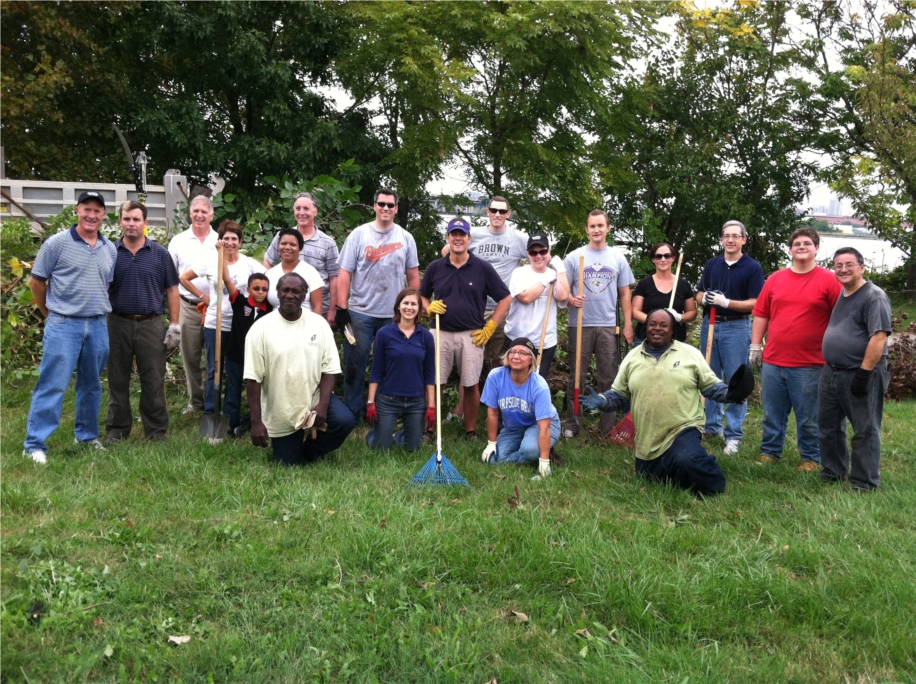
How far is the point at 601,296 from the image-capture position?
7.94m

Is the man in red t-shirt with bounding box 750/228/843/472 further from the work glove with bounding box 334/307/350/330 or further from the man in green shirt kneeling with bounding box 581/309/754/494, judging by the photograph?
the work glove with bounding box 334/307/350/330

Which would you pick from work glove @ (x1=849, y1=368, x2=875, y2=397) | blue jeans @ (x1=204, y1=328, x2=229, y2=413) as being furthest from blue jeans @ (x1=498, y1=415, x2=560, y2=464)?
blue jeans @ (x1=204, y1=328, x2=229, y2=413)

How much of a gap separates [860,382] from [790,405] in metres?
1.19

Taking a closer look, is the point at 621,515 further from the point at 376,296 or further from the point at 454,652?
the point at 376,296

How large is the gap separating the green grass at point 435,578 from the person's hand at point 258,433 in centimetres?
20

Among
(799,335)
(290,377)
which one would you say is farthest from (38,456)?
(799,335)

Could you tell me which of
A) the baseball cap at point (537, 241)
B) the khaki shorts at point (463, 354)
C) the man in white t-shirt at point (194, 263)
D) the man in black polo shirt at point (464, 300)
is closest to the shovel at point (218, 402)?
the man in white t-shirt at point (194, 263)

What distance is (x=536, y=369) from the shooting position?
7230mm

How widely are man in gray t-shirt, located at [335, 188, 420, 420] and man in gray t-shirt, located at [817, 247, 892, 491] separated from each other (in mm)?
3662

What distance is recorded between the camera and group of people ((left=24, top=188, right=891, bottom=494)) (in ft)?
21.0

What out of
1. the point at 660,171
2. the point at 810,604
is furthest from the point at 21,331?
the point at 660,171

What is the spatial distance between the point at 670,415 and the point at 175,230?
7.85 metres

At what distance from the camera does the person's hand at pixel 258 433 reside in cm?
644

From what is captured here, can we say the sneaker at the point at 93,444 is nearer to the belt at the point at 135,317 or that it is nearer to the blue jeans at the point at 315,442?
the belt at the point at 135,317
